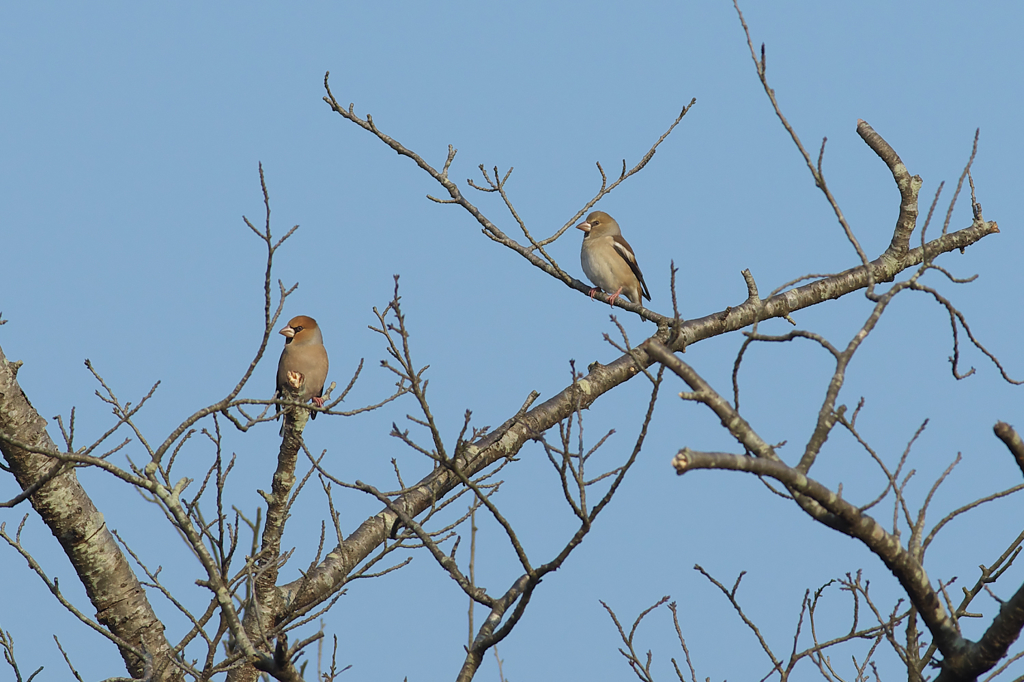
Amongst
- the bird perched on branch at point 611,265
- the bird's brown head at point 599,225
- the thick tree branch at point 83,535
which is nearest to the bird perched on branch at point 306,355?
the thick tree branch at point 83,535

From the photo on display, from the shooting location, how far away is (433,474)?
6348 millimetres

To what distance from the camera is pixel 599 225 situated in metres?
11.0

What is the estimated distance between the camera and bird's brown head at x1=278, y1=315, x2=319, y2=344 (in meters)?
7.66

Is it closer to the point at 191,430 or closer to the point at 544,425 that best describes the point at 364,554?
the point at 544,425

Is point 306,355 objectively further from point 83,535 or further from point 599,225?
point 599,225

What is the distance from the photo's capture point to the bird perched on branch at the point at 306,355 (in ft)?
24.3

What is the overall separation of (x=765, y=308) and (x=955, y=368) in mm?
3308

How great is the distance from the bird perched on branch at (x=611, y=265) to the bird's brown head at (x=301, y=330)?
11.5ft

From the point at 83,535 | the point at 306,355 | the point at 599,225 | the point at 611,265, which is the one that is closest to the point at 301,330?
the point at 306,355

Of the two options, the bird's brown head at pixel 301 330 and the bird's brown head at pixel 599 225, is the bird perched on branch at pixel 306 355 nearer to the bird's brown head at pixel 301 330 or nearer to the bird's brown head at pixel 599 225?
the bird's brown head at pixel 301 330

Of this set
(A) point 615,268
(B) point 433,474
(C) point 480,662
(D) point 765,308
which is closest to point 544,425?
(B) point 433,474

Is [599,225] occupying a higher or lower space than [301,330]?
higher

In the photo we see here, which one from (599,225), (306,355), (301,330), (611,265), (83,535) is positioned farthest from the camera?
(599,225)

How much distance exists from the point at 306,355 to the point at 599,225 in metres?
4.74
